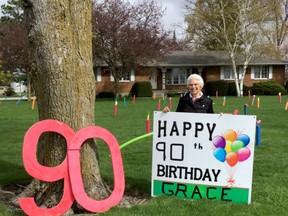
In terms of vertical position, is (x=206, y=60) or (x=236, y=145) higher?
(x=206, y=60)

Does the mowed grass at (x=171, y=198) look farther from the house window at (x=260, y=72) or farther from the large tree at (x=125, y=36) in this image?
the house window at (x=260, y=72)

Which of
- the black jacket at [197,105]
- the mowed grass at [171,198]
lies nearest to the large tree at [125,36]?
the mowed grass at [171,198]

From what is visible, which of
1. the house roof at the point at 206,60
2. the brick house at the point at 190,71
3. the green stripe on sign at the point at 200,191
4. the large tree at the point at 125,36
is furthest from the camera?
the brick house at the point at 190,71

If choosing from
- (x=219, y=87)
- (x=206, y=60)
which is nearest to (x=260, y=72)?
(x=206, y=60)

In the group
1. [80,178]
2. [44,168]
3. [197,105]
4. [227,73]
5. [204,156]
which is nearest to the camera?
[44,168]

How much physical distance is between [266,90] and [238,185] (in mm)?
35007

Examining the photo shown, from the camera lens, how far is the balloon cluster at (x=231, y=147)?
4.96m

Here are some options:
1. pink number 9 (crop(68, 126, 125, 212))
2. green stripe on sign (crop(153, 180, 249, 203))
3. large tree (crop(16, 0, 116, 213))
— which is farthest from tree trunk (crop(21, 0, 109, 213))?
green stripe on sign (crop(153, 180, 249, 203))

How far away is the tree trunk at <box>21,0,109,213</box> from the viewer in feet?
15.8

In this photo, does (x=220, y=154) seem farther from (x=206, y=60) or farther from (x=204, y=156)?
(x=206, y=60)

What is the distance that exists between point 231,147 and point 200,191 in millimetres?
699

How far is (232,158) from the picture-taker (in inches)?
198

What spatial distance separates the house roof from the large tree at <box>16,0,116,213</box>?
37.6m

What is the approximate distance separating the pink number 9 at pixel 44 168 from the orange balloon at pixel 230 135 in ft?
6.21
